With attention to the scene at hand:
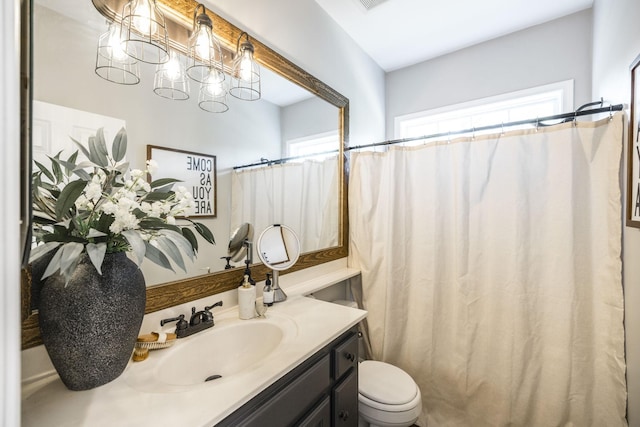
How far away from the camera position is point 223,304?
1.26 meters

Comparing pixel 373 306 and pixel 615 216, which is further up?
pixel 615 216

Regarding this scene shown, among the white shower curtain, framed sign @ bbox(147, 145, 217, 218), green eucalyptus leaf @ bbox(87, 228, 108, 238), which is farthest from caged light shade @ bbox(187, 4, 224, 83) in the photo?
the white shower curtain

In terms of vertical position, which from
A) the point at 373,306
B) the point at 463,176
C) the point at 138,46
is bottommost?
the point at 373,306

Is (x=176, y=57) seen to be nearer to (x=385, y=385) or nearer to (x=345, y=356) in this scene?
(x=345, y=356)

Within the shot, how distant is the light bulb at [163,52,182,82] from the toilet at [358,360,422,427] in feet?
5.57

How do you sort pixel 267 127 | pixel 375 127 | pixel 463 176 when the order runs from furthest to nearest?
pixel 375 127
pixel 463 176
pixel 267 127

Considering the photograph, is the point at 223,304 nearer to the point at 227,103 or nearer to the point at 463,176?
the point at 227,103

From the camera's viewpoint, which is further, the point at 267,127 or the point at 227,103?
the point at 267,127

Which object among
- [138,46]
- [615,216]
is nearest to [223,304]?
[138,46]

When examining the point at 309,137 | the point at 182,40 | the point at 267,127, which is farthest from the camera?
the point at 309,137

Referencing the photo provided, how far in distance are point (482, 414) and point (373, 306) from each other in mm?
841

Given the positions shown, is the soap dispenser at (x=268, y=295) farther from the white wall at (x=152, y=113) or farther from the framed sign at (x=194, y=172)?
the framed sign at (x=194, y=172)

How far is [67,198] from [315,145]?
1437 millimetres

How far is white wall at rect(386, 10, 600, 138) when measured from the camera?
1876mm
